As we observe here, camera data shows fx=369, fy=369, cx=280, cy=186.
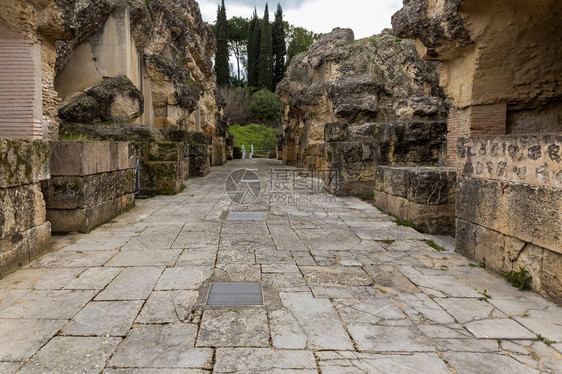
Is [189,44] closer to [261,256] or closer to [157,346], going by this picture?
[261,256]

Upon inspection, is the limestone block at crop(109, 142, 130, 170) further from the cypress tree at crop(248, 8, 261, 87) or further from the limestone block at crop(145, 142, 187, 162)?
the cypress tree at crop(248, 8, 261, 87)

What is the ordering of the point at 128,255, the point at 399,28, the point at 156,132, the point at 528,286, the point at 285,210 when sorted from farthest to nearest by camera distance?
1. the point at 156,132
2. the point at 285,210
3. the point at 399,28
4. the point at 128,255
5. the point at 528,286

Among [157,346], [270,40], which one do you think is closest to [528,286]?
Answer: [157,346]

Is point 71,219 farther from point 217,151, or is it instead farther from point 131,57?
point 217,151

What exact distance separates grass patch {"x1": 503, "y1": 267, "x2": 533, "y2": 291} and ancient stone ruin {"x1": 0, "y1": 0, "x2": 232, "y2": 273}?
4.47m

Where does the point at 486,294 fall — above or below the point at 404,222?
below

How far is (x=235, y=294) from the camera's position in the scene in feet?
9.71

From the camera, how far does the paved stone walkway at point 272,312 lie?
203cm

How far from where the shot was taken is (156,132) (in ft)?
30.2

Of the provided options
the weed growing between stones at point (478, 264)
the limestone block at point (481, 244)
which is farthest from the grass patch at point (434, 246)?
the weed growing between stones at point (478, 264)

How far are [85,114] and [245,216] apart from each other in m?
4.84

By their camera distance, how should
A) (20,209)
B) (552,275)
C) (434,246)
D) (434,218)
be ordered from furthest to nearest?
(434,218) < (434,246) < (20,209) < (552,275)

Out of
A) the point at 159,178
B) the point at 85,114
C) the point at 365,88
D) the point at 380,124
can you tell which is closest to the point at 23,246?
the point at 159,178

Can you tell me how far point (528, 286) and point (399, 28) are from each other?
4.57 meters
